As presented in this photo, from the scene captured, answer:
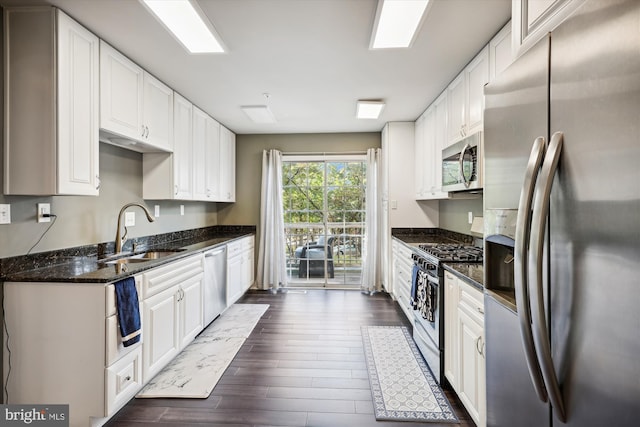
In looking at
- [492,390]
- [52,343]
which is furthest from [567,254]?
[52,343]

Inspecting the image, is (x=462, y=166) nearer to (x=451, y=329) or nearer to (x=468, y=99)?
(x=468, y=99)

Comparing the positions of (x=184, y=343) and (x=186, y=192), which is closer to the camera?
(x=184, y=343)

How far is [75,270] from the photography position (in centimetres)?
202

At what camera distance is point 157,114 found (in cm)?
294

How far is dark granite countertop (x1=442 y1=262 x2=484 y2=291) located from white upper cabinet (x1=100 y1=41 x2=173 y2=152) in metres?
2.60

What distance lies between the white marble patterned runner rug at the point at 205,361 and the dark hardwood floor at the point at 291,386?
7cm

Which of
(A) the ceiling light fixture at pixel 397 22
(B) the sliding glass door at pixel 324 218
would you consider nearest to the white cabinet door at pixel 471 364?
(A) the ceiling light fixture at pixel 397 22

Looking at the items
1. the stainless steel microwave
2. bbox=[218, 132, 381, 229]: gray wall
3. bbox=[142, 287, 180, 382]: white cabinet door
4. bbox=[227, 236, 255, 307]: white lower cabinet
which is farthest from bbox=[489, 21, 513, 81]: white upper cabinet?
bbox=[227, 236, 255, 307]: white lower cabinet

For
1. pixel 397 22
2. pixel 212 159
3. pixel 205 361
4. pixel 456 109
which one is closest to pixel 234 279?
pixel 205 361

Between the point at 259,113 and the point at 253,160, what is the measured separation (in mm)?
1449

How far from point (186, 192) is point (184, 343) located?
1.57 m

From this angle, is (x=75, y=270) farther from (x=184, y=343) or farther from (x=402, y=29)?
(x=402, y=29)

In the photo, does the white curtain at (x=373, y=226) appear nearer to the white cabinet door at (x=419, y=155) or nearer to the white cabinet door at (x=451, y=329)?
the white cabinet door at (x=419, y=155)

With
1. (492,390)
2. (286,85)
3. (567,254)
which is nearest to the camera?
(567,254)
